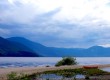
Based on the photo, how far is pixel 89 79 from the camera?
3897cm

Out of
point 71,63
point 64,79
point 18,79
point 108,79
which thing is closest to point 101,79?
point 108,79

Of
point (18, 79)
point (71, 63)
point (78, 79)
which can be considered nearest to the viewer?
point (18, 79)

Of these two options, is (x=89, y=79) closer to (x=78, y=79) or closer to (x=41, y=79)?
(x=78, y=79)

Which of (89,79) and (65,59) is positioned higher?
(65,59)

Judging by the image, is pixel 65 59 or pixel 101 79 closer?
pixel 101 79

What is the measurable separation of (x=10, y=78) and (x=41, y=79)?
13.2 ft

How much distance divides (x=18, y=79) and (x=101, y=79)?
10.4m

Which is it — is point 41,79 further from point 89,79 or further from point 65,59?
point 65,59

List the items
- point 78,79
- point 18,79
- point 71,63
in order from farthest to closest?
point 71,63 → point 78,79 → point 18,79

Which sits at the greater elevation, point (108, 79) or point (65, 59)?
point (65, 59)

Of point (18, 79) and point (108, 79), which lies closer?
point (18, 79)

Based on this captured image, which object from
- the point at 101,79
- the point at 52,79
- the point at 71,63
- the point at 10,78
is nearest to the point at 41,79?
the point at 52,79

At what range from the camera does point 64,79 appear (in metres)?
38.3

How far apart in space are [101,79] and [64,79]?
4.66 meters
